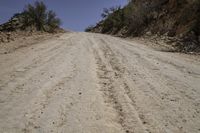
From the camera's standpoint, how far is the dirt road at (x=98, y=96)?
4793 millimetres

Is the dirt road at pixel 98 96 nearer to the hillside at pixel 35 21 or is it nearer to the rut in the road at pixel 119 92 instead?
the rut in the road at pixel 119 92

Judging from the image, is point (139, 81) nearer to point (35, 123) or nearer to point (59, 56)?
point (35, 123)

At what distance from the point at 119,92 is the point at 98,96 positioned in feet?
1.67

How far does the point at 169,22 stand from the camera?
987 inches

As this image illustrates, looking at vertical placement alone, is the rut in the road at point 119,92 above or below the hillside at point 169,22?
above

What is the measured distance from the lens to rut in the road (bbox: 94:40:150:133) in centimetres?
486

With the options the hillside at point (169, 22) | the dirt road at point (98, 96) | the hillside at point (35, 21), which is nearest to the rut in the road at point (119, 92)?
the dirt road at point (98, 96)

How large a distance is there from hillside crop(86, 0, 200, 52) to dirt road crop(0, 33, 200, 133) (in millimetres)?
7618

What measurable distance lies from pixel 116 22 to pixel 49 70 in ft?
122

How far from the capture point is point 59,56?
10.8 meters

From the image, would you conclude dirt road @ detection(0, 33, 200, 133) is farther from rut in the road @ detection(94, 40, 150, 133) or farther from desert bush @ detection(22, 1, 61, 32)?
desert bush @ detection(22, 1, 61, 32)

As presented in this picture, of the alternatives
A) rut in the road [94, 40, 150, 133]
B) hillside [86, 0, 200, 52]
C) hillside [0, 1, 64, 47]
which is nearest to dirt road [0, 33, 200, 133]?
rut in the road [94, 40, 150, 133]

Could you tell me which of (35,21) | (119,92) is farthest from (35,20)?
(119,92)

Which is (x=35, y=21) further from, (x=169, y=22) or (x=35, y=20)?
(x=169, y=22)
